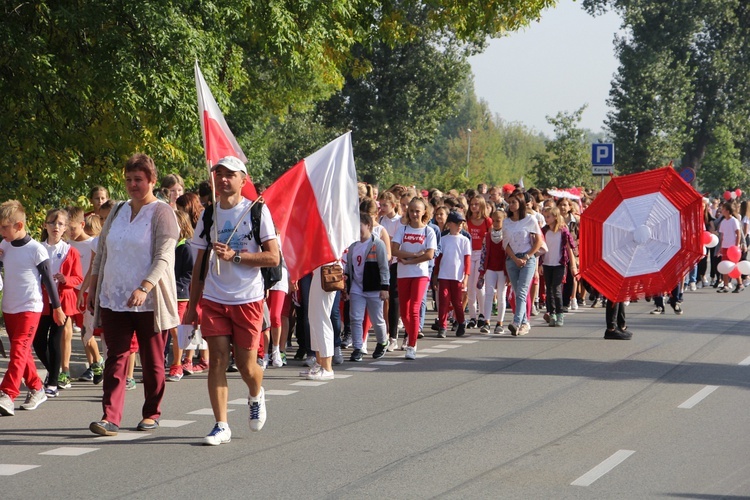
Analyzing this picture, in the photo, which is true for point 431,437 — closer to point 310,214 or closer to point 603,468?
point 603,468

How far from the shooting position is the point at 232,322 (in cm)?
830

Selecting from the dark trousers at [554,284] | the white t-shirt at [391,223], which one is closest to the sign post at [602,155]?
the dark trousers at [554,284]

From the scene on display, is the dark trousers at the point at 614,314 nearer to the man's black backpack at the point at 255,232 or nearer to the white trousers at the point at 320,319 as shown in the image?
the white trousers at the point at 320,319

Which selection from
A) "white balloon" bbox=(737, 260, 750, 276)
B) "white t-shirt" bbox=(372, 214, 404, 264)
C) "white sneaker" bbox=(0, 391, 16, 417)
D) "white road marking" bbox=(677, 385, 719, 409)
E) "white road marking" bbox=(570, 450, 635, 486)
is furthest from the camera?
"white balloon" bbox=(737, 260, 750, 276)

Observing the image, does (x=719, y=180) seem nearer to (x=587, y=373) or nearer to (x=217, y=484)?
(x=587, y=373)

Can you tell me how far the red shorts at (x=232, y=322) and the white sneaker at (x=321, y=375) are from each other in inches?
145

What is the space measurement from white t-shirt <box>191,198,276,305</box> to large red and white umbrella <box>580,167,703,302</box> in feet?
22.9

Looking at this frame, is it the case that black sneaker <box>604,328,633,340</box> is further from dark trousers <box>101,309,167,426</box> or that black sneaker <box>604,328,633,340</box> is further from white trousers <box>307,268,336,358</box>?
dark trousers <box>101,309,167,426</box>

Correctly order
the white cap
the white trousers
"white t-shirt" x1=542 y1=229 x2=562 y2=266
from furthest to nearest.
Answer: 1. "white t-shirt" x1=542 y1=229 x2=562 y2=266
2. the white trousers
3. the white cap

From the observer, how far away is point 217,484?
702 cm

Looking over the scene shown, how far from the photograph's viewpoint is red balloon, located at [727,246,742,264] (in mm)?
23703

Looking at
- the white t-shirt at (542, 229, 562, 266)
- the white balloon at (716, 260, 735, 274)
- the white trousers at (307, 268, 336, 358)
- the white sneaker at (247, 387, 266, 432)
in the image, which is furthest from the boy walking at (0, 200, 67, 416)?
the white balloon at (716, 260, 735, 274)

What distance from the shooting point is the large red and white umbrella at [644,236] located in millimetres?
14125

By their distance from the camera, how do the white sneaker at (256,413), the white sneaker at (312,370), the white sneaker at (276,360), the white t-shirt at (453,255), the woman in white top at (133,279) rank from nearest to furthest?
the white sneaker at (256,413) < the woman in white top at (133,279) < the white sneaker at (312,370) < the white sneaker at (276,360) < the white t-shirt at (453,255)
